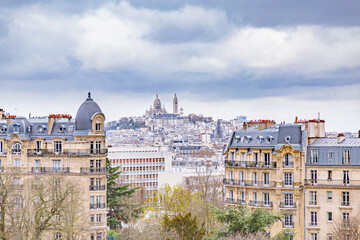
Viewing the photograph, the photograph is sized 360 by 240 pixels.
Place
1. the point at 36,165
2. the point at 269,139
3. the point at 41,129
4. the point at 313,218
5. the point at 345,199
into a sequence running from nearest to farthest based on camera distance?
1. the point at 345,199
2. the point at 313,218
3. the point at 269,139
4. the point at 36,165
5. the point at 41,129

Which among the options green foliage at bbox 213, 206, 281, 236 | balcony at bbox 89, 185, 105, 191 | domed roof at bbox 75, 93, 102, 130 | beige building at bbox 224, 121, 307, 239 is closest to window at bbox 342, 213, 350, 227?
beige building at bbox 224, 121, 307, 239

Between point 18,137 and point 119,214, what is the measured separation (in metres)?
16.4

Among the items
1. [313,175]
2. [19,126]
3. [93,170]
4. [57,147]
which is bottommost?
[313,175]

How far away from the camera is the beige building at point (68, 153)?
7450cm

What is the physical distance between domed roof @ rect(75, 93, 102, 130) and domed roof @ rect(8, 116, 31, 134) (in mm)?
5779

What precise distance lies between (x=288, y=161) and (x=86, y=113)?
2137cm

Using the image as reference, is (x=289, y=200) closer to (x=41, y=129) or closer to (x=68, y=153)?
(x=68, y=153)

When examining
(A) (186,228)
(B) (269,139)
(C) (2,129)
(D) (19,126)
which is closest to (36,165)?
(D) (19,126)

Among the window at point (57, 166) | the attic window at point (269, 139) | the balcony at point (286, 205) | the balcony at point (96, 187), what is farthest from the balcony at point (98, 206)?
the balcony at point (286, 205)

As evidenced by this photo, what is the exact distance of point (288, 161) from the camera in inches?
2813

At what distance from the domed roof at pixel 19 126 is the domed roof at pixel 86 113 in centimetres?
578

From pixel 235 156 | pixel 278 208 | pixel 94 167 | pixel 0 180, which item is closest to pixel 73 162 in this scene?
pixel 94 167

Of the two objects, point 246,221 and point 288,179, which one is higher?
point 288,179

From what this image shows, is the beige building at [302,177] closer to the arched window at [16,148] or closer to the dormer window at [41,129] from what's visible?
the dormer window at [41,129]
